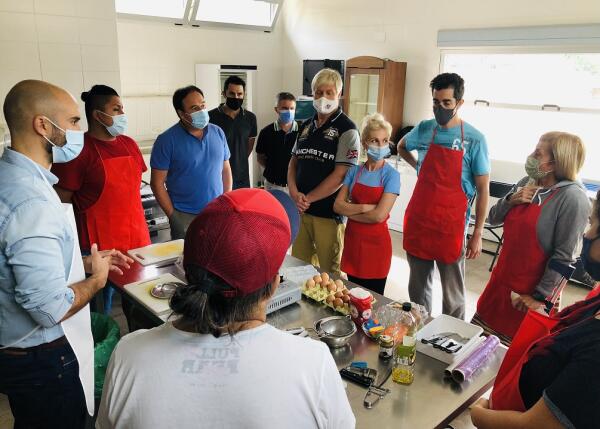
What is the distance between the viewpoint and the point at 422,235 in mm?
2787

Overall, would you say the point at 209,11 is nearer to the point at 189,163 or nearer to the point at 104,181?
the point at 189,163

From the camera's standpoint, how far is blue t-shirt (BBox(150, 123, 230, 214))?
116 inches

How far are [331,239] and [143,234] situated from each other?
3.73 ft

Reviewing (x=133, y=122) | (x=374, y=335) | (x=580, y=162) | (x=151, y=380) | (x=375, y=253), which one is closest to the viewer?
(x=151, y=380)

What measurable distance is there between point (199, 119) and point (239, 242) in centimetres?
229

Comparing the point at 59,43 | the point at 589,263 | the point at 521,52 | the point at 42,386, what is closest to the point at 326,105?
the point at 589,263

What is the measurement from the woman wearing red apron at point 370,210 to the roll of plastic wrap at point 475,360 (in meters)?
0.88

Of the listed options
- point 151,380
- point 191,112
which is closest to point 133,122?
point 191,112

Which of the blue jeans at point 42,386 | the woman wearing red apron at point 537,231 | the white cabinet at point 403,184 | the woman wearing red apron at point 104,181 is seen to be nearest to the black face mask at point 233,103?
the woman wearing red apron at point 104,181

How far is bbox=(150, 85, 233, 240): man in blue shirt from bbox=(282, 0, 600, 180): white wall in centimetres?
325

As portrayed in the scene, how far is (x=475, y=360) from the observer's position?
5.09 feet

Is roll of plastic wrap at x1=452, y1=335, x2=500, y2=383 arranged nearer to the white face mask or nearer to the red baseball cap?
the red baseball cap

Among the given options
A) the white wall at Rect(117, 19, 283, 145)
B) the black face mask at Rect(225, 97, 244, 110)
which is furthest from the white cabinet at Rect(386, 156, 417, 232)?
the white wall at Rect(117, 19, 283, 145)

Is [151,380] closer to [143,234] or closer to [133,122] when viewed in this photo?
[143,234]
